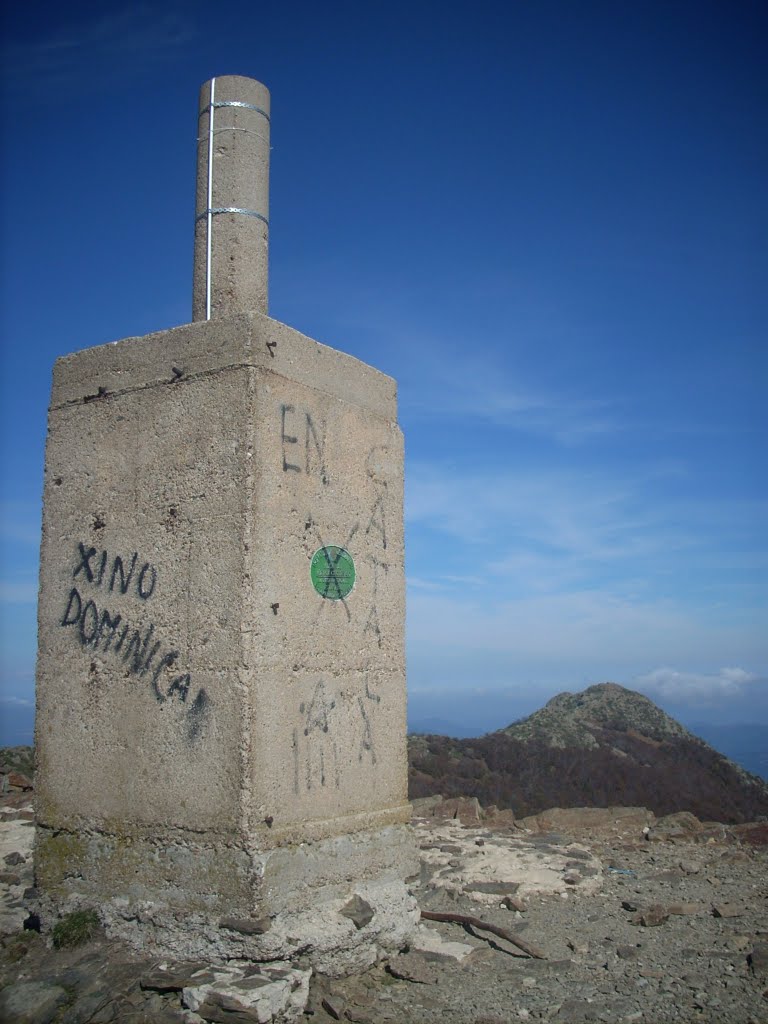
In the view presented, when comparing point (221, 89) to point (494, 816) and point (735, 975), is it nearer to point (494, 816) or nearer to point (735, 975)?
point (735, 975)

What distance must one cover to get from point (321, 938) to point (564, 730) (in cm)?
1154

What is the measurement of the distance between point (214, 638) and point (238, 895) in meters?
1.36

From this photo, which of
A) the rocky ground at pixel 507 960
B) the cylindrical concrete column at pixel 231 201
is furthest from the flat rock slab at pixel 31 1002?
the cylindrical concrete column at pixel 231 201

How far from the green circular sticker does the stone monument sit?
13 mm

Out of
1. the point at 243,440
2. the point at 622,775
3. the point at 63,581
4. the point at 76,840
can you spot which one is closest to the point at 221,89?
the point at 243,440

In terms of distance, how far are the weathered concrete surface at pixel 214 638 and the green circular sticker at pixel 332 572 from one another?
0.16 feet

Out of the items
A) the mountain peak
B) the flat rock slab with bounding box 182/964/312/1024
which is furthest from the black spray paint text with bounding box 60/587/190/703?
the mountain peak

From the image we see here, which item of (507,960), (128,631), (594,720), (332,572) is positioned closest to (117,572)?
(128,631)

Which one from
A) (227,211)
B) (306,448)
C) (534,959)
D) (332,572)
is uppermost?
Answer: (227,211)

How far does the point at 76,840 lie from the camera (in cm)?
512

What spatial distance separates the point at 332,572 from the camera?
534 cm

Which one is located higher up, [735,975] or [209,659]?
[209,659]

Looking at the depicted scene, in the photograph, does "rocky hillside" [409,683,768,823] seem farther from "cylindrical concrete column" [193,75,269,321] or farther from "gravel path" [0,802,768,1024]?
"cylindrical concrete column" [193,75,269,321]

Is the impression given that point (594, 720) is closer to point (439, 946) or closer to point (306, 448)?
point (439, 946)
